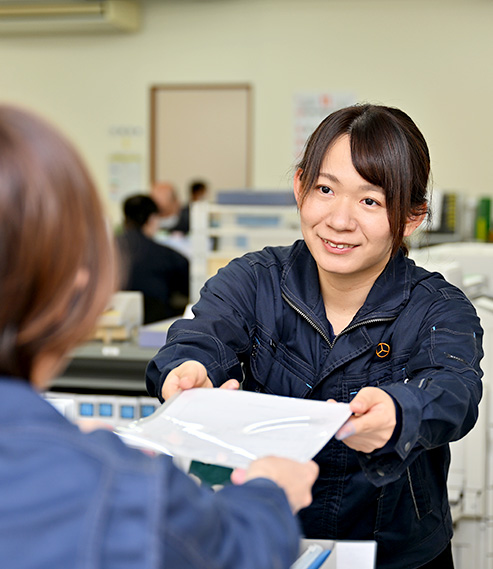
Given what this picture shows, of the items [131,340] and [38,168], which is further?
Answer: [131,340]

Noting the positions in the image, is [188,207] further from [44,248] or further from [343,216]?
[44,248]

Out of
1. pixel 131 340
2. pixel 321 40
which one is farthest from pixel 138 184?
pixel 131 340

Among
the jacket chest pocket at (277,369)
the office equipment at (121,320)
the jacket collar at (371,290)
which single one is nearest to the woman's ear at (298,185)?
the jacket collar at (371,290)

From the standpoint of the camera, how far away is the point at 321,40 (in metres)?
6.61

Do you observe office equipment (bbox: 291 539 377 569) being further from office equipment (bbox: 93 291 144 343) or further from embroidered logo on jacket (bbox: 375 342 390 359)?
office equipment (bbox: 93 291 144 343)

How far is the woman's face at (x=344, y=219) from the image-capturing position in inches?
49.8

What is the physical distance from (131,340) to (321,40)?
4745 mm

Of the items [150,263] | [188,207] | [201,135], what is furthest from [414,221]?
[201,135]

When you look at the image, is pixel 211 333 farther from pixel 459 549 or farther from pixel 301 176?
pixel 459 549

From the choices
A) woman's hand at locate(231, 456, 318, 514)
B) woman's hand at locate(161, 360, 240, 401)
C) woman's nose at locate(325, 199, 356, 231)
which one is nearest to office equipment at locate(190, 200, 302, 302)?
woman's nose at locate(325, 199, 356, 231)

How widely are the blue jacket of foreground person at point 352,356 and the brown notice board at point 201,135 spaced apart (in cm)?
575

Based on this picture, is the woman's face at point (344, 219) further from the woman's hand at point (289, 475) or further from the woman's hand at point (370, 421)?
the woman's hand at point (289, 475)

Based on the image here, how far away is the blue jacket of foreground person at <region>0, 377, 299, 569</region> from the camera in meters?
0.54

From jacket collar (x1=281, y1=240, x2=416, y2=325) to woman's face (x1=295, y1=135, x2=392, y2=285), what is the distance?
4cm
